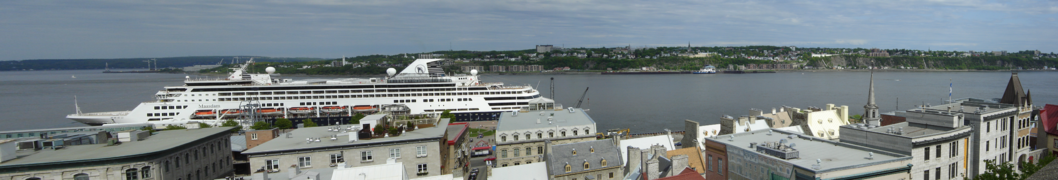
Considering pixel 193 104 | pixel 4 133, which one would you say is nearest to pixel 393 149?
pixel 4 133

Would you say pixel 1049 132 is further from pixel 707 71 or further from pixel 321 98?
pixel 707 71

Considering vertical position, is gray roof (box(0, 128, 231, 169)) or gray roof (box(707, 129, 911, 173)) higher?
gray roof (box(0, 128, 231, 169))

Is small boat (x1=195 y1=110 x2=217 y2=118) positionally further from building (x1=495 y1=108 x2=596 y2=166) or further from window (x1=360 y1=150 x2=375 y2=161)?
window (x1=360 y1=150 x2=375 y2=161)

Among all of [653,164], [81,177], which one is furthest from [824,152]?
[81,177]

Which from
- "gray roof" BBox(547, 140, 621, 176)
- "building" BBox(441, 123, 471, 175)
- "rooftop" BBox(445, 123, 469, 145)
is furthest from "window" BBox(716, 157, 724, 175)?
"rooftop" BBox(445, 123, 469, 145)

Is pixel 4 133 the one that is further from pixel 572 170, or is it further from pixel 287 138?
pixel 572 170

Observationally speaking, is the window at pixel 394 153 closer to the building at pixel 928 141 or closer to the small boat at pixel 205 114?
the building at pixel 928 141
